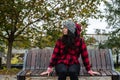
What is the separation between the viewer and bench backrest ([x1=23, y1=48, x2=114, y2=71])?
8.24 meters

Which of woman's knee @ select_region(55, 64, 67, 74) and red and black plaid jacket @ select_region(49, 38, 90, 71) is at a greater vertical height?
red and black plaid jacket @ select_region(49, 38, 90, 71)

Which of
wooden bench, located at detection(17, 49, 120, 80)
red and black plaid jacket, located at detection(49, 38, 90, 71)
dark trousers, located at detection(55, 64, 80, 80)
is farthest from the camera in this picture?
wooden bench, located at detection(17, 49, 120, 80)

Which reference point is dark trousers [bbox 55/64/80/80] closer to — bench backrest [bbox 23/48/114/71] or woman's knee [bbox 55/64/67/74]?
woman's knee [bbox 55/64/67/74]

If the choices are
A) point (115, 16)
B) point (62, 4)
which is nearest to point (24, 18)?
point (62, 4)

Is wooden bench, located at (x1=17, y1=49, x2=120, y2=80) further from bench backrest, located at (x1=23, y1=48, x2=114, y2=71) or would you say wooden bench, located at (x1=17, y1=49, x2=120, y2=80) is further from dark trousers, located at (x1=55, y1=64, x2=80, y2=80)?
dark trousers, located at (x1=55, y1=64, x2=80, y2=80)

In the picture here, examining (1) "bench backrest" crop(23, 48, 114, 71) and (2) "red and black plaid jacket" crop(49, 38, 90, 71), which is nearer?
(2) "red and black plaid jacket" crop(49, 38, 90, 71)

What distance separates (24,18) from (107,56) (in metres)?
7.48

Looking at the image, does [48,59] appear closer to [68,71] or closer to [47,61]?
[47,61]

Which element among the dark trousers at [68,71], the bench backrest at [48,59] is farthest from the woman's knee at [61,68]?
the bench backrest at [48,59]

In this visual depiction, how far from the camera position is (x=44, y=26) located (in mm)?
15641

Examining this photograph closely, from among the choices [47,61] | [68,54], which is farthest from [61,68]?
[47,61]

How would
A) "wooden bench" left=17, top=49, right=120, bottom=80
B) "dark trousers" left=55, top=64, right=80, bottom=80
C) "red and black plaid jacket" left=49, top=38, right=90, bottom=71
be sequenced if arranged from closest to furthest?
"dark trousers" left=55, top=64, right=80, bottom=80 → "red and black plaid jacket" left=49, top=38, right=90, bottom=71 → "wooden bench" left=17, top=49, right=120, bottom=80

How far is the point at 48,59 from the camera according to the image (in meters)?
8.41

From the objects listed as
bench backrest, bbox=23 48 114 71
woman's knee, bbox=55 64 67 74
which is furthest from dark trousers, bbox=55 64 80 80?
bench backrest, bbox=23 48 114 71
